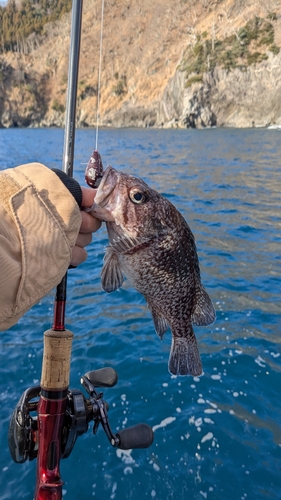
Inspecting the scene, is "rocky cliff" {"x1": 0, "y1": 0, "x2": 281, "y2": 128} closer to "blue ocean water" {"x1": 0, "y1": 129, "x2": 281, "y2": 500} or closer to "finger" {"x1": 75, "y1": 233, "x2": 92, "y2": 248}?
"blue ocean water" {"x1": 0, "y1": 129, "x2": 281, "y2": 500}

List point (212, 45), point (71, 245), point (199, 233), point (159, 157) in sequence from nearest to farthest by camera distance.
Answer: point (71, 245)
point (199, 233)
point (159, 157)
point (212, 45)

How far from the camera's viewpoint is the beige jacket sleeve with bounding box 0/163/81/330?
5.86ft

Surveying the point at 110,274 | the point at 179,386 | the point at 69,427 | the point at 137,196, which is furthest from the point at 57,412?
the point at 179,386

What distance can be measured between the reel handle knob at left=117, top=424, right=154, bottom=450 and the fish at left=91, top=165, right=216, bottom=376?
0.51 m

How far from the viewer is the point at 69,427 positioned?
2.60 meters

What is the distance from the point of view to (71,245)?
2.02m

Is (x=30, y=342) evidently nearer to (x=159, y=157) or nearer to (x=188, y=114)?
(x=159, y=157)

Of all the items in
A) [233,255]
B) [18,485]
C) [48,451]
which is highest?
[48,451]

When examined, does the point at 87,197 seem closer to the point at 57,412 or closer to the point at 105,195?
the point at 105,195

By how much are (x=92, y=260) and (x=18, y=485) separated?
6.54 meters

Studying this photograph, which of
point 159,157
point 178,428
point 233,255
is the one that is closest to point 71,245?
point 178,428

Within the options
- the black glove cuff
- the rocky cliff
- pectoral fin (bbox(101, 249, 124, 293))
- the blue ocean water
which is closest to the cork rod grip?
pectoral fin (bbox(101, 249, 124, 293))

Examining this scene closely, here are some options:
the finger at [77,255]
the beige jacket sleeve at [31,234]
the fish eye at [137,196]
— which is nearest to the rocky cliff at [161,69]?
the fish eye at [137,196]

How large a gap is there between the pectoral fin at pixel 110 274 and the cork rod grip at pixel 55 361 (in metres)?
0.49
